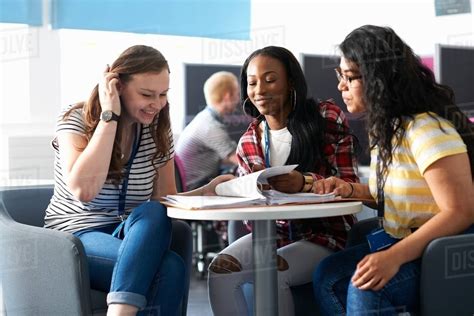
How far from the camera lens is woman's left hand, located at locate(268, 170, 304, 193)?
2.06 meters

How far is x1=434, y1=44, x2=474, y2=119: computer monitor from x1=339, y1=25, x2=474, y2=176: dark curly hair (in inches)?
74.1

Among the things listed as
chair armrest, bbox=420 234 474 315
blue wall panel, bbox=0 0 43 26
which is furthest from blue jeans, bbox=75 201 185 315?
blue wall panel, bbox=0 0 43 26

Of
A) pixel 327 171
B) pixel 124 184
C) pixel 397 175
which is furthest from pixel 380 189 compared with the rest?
pixel 124 184

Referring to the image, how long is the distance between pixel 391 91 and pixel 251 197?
442 millimetres

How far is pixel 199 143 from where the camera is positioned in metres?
4.11

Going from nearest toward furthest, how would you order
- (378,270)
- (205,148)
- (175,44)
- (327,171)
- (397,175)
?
(378,270) < (397,175) < (327,171) < (205,148) < (175,44)

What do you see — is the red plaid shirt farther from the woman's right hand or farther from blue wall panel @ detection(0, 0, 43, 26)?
blue wall panel @ detection(0, 0, 43, 26)

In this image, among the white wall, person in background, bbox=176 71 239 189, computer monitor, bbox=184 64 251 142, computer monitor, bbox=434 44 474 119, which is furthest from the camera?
computer monitor, bbox=184 64 251 142

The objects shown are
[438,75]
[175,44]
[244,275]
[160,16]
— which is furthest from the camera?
[175,44]

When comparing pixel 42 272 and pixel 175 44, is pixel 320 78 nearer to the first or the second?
pixel 175 44

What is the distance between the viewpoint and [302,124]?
A: 229 cm

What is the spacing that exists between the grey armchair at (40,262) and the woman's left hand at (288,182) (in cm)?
37

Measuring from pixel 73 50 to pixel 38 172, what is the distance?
84 cm

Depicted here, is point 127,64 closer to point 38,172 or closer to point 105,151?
point 105,151
